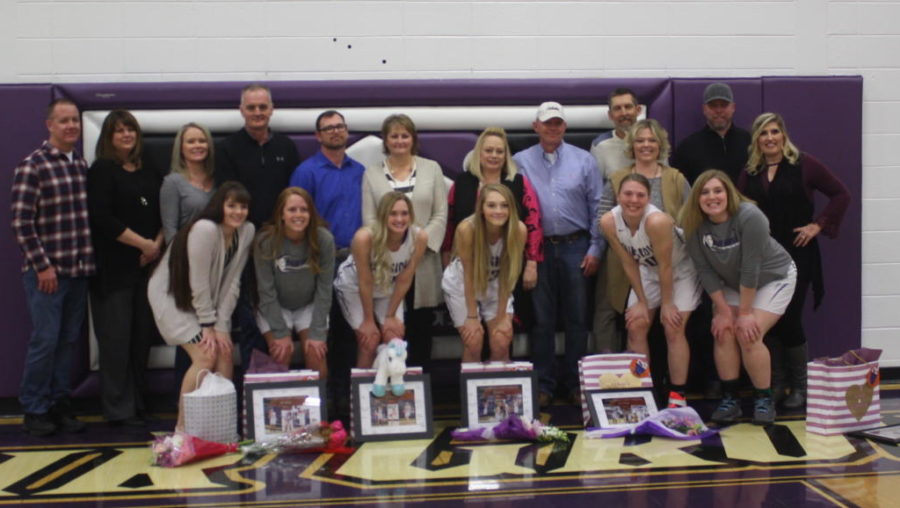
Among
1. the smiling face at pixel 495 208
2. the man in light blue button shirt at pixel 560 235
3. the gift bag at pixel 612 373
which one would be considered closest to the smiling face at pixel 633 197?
the man in light blue button shirt at pixel 560 235

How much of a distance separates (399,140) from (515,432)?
1.57 meters

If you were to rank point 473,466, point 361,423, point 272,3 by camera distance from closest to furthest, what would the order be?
→ point 473,466
point 361,423
point 272,3

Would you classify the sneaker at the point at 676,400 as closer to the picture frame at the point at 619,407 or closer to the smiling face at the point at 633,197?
the picture frame at the point at 619,407

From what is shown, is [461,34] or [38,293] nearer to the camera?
[38,293]

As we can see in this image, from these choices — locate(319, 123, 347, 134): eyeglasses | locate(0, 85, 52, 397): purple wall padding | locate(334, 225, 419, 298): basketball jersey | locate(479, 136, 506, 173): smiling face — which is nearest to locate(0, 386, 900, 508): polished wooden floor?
locate(334, 225, 419, 298): basketball jersey

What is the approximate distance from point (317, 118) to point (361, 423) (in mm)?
1674

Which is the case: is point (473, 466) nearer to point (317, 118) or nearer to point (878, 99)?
point (317, 118)

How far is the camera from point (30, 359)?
4930mm

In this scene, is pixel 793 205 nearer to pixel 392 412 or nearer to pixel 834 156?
pixel 834 156

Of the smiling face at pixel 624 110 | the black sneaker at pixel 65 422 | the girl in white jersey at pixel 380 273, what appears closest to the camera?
the girl in white jersey at pixel 380 273

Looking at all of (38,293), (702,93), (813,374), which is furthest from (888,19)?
(38,293)

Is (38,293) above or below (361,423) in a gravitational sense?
above

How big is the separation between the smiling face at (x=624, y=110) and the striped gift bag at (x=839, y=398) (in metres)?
1.60

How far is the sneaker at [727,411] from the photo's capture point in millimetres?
4965
